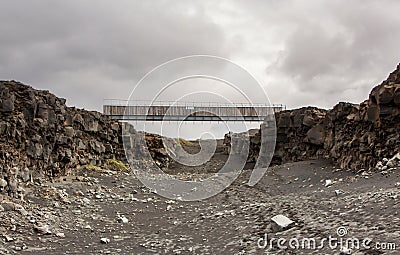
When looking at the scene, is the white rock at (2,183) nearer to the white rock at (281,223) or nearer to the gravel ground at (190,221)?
the gravel ground at (190,221)

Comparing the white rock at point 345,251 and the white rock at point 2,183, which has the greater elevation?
the white rock at point 2,183

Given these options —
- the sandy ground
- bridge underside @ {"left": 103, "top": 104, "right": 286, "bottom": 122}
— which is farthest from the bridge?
the sandy ground

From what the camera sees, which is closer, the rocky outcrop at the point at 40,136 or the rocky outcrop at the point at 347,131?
the rocky outcrop at the point at 40,136

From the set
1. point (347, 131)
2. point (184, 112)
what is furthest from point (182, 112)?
point (347, 131)

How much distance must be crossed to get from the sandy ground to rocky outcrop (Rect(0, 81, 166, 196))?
1.33m

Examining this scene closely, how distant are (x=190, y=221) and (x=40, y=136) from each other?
446 inches

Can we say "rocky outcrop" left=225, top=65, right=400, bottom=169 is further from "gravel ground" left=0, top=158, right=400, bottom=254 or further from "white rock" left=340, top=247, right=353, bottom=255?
"white rock" left=340, top=247, right=353, bottom=255

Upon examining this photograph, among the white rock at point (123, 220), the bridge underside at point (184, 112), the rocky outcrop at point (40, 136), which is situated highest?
the bridge underside at point (184, 112)

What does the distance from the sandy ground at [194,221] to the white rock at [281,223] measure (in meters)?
0.13

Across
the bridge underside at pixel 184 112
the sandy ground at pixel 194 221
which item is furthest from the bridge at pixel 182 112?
the sandy ground at pixel 194 221

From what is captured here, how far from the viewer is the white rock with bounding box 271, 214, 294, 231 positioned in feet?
37.1

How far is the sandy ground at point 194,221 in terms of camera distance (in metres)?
9.95

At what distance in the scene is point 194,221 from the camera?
612 inches

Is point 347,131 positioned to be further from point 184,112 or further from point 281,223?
point 184,112
